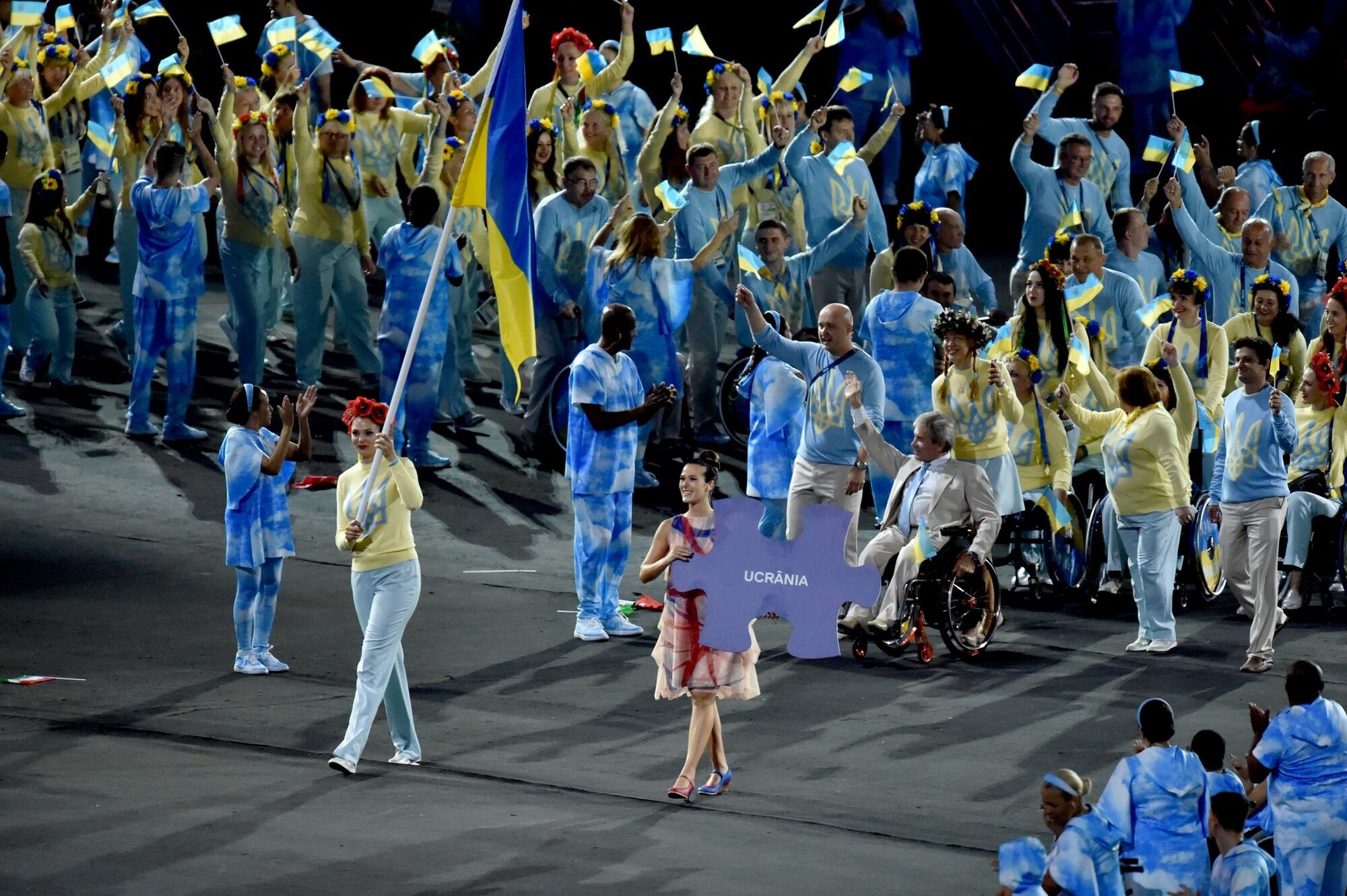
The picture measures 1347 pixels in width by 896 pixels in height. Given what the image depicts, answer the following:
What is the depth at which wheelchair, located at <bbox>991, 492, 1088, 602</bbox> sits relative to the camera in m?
13.0

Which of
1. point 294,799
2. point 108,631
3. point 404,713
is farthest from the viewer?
point 108,631

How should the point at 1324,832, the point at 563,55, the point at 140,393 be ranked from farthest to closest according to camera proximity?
the point at 563,55
the point at 140,393
the point at 1324,832

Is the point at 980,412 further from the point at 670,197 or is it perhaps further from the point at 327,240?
the point at 327,240

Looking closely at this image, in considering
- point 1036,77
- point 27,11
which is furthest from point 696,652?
point 27,11

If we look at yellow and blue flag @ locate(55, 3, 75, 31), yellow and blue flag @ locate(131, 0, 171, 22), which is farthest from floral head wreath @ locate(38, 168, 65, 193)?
yellow and blue flag @ locate(55, 3, 75, 31)

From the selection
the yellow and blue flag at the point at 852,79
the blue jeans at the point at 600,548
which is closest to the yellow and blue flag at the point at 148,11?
the yellow and blue flag at the point at 852,79

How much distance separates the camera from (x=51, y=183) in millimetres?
16141

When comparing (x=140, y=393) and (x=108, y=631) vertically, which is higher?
(x=140, y=393)

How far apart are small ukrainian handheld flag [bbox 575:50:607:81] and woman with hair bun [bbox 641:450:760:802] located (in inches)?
357

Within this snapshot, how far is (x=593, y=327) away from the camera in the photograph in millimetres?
15391

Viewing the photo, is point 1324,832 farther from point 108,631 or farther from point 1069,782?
point 108,631

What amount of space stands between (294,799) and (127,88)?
28.8 ft

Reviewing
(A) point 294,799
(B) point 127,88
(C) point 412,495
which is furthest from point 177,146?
(A) point 294,799

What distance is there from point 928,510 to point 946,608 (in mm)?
574
